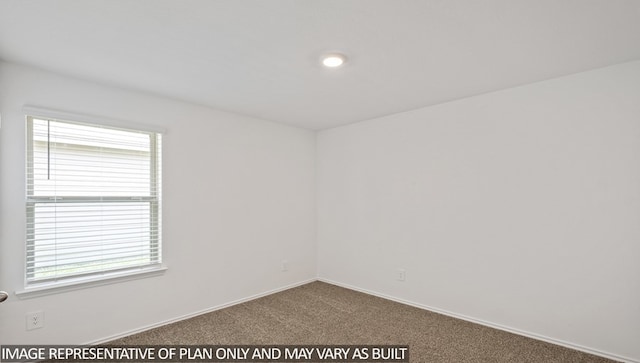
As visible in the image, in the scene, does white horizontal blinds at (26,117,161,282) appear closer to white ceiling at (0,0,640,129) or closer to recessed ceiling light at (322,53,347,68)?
white ceiling at (0,0,640,129)

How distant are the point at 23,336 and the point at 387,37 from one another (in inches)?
135

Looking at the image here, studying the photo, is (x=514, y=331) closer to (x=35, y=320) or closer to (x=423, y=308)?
(x=423, y=308)

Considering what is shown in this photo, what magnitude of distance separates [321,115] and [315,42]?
1758mm

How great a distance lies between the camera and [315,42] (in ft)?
6.28

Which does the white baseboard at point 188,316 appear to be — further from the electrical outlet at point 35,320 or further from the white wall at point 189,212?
the electrical outlet at point 35,320

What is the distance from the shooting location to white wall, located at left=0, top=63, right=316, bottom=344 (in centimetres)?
218

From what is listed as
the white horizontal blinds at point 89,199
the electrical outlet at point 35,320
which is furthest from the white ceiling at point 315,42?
the electrical outlet at point 35,320

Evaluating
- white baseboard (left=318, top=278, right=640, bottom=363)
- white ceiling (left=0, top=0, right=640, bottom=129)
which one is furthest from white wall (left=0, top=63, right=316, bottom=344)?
white baseboard (left=318, top=278, right=640, bottom=363)

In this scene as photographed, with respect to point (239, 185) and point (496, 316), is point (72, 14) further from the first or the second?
point (496, 316)

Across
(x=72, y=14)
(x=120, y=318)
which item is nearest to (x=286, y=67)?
(x=72, y=14)

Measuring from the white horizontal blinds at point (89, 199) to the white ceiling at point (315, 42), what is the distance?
541 mm

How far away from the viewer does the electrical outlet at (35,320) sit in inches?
86.5

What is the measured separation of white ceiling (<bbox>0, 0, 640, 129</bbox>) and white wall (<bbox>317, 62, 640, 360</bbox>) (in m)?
0.33

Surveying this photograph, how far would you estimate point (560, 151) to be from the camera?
251 cm
